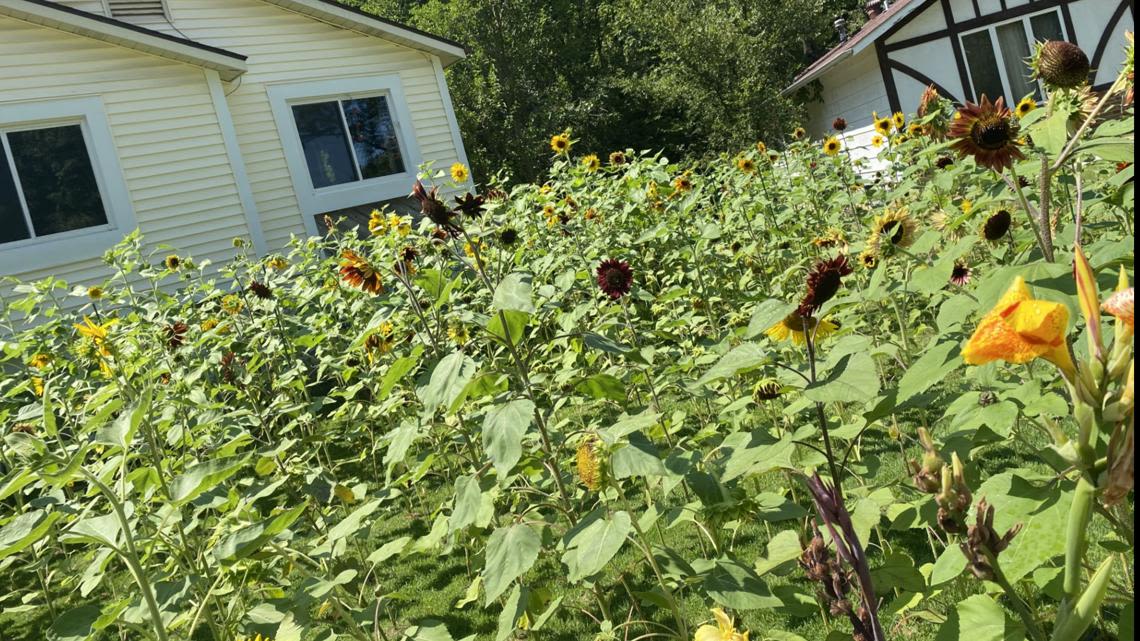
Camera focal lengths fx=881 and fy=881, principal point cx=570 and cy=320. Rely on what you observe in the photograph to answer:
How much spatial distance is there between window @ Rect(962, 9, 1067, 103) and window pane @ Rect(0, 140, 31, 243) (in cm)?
1441

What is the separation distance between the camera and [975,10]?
15320 millimetres

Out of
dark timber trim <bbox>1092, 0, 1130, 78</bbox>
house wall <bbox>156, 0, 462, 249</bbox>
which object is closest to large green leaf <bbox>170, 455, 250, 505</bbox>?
house wall <bbox>156, 0, 462, 249</bbox>

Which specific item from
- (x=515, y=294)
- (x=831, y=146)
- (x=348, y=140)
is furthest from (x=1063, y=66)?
(x=348, y=140)

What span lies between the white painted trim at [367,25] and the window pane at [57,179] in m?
3.17

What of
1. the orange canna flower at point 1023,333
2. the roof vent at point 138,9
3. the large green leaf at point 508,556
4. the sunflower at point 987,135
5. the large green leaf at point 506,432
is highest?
the roof vent at point 138,9

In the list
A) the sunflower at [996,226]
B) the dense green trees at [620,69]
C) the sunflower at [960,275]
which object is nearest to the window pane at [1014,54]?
the dense green trees at [620,69]

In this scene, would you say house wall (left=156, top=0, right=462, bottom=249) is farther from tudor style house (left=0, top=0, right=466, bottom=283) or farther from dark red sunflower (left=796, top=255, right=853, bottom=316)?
dark red sunflower (left=796, top=255, right=853, bottom=316)

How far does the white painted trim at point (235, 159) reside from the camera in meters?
10.2

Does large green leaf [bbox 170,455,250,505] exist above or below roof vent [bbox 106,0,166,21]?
below

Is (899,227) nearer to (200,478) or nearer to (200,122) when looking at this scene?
(200,478)

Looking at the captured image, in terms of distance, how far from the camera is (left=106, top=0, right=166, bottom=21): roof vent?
10.7 meters

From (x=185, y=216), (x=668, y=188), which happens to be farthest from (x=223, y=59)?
(x=668, y=188)

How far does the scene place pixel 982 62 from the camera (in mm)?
15484

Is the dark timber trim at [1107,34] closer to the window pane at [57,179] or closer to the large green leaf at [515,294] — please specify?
the window pane at [57,179]
